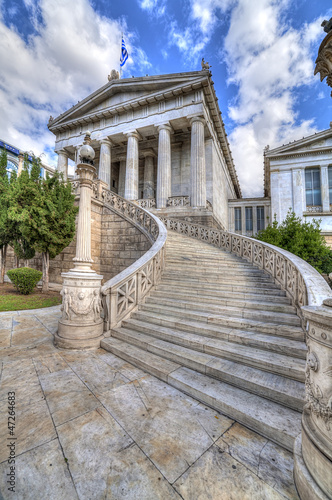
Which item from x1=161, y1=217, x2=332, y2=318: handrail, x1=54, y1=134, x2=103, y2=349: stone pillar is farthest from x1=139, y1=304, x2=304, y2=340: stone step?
x1=54, y1=134, x2=103, y2=349: stone pillar

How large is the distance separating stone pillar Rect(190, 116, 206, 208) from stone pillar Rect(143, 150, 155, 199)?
25.7 feet

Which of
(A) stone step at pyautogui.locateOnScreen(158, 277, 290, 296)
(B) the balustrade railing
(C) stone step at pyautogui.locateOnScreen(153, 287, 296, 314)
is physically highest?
(B) the balustrade railing

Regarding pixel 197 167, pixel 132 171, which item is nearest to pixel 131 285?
pixel 197 167

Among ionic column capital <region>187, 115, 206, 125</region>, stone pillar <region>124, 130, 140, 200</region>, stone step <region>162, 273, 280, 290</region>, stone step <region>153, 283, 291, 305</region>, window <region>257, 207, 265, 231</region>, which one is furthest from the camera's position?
window <region>257, 207, 265, 231</region>

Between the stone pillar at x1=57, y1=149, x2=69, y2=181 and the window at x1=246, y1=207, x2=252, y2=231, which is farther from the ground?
the stone pillar at x1=57, y1=149, x2=69, y2=181

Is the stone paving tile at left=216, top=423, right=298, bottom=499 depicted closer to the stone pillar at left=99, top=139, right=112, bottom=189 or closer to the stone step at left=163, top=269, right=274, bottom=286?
the stone step at left=163, top=269, right=274, bottom=286

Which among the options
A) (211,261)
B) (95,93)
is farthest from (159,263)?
(95,93)

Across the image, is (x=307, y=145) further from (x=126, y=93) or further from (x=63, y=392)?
(x=63, y=392)

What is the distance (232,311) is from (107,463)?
348cm

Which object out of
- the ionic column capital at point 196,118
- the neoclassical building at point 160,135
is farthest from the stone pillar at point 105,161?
the ionic column capital at point 196,118

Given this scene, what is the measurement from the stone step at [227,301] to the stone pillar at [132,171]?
49.5 feet

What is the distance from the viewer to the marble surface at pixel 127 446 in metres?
1.64

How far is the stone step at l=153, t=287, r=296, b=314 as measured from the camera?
4.52 metres

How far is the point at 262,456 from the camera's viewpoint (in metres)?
1.93
